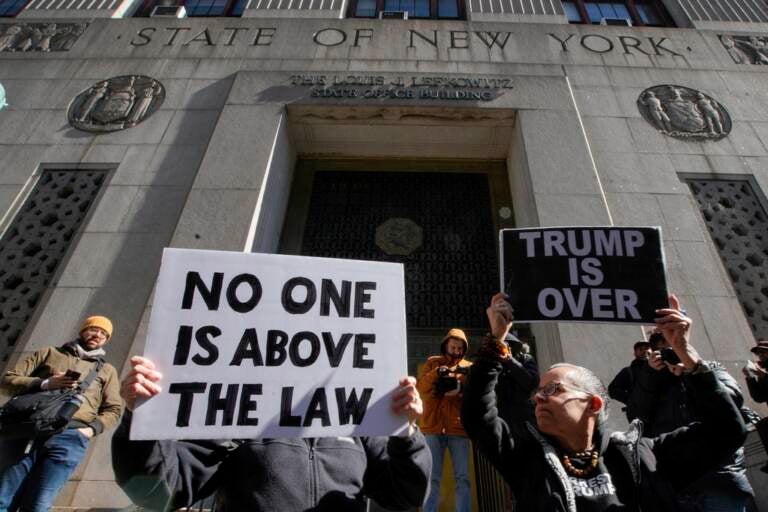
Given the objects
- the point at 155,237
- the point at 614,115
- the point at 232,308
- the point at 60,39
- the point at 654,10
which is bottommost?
the point at 232,308

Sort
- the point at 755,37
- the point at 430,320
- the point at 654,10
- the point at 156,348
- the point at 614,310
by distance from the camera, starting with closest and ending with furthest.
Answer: the point at 156,348
the point at 614,310
the point at 430,320
the point at 755,37
the point at 654,10

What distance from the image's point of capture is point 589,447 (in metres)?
2.24

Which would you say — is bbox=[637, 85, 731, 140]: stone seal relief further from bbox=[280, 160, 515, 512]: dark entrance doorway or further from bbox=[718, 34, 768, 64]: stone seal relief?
bbox=[280, 160, 515, 512]: dark entrance doorway

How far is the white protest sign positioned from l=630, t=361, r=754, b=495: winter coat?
2115mm

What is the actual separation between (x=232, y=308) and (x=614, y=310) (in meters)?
2.73

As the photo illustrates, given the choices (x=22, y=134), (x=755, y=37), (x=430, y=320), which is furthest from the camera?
(x=755, y=37)

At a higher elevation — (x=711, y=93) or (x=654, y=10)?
(x=654, y=10)

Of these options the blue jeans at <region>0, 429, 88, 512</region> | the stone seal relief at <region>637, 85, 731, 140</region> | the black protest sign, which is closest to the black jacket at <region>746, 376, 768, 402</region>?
the black protest sign

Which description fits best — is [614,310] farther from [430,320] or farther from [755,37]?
[755,37]

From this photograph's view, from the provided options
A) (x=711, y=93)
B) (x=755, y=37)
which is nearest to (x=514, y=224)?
(x=711, y=93)

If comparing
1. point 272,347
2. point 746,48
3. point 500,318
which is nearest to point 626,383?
point 500,318

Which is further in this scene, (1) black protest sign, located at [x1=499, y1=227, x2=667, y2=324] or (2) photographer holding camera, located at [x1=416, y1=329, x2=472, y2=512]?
(2) photographer holding camera, located at [x1=416, y1=329, x2=472, y2=512]

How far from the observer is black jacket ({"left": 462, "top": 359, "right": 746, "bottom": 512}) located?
6.86ft

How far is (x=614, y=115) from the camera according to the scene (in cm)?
833
